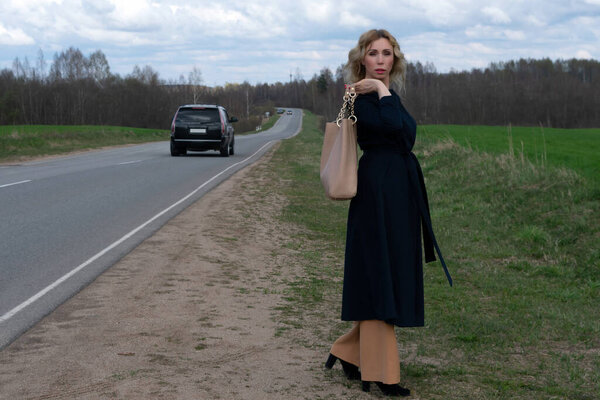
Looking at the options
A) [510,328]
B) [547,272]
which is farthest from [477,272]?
[510,328]

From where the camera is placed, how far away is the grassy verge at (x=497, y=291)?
4.07m

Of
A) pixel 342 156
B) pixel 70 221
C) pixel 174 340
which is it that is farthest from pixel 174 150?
pixel 342 156

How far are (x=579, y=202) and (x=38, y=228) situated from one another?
791 cm

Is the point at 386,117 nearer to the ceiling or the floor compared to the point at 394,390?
nearer to the ceiling

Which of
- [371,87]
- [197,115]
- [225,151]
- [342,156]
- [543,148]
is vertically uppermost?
[197,115]

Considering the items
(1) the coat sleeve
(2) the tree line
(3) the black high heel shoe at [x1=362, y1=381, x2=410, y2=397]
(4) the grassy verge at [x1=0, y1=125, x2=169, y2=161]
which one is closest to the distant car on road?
(4) the grassy verge at [x1=0, y1=125, x2=169, y2=161]

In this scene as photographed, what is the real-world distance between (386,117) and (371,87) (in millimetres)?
210

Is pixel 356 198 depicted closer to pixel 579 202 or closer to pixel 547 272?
pixel 547 272

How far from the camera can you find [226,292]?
20.2 feet

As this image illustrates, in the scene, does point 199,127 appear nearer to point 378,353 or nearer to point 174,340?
point 174,340

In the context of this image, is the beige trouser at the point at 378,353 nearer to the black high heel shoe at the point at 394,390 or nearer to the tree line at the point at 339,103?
the black high heel shoe at the point at 394,390

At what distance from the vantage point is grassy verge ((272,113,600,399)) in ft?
13.3

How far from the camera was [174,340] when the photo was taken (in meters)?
4.65

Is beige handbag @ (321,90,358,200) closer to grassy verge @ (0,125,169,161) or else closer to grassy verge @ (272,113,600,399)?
grassy verge @ (272,113,600,399)
